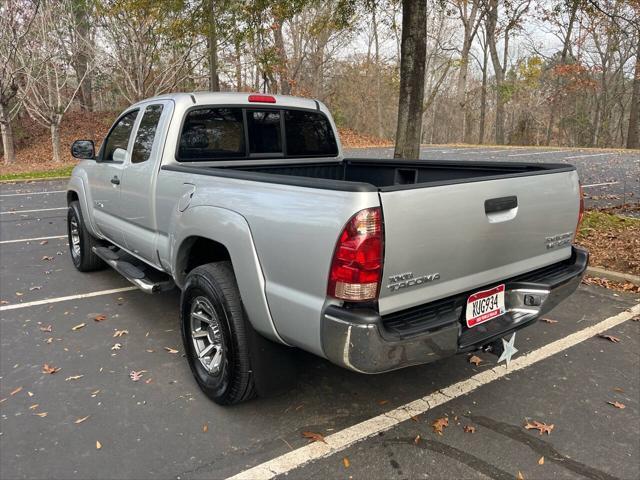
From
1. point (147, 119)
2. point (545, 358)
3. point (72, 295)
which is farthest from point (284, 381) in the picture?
point (72, 295)

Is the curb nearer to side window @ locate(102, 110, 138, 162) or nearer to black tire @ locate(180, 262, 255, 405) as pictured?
black tire @ locate(180, 262, 255, 405)

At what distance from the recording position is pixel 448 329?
95.3 inches

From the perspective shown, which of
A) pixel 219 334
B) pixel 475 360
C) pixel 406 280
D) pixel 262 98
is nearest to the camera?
pixel 406 280

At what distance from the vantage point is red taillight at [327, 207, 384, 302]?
2.14 metres

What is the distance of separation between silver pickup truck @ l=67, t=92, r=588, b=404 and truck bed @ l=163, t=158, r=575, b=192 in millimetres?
18

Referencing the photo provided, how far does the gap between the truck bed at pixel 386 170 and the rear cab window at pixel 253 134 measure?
0.12 m

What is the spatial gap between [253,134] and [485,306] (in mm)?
2435

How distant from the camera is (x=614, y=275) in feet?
17.5

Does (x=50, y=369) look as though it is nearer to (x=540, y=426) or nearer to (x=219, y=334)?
(x=219, y=334)

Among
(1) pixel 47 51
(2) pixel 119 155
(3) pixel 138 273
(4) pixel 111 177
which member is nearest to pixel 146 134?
(2) pixel 119 155

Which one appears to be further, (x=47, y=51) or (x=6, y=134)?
(x=6, y=134)

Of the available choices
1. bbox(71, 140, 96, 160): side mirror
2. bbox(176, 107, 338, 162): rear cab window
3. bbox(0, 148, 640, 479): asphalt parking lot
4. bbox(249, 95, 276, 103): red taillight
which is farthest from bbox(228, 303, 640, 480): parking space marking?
bbox(71, 140, 96, 160): side mirror

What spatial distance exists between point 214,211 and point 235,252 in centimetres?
34

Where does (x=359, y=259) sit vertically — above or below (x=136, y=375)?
above
